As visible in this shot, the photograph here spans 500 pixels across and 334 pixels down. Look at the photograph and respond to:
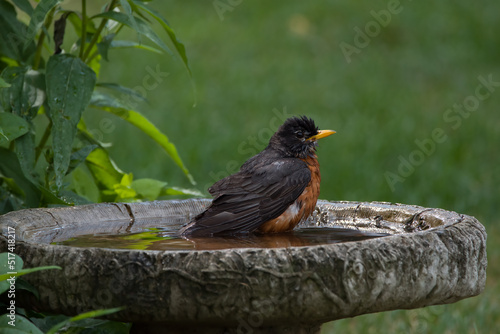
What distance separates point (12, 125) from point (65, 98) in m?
0.26

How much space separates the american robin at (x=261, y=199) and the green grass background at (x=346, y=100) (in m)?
1.94

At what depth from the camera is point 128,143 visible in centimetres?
893

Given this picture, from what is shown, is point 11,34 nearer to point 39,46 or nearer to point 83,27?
point 39,46

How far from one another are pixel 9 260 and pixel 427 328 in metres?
3.42

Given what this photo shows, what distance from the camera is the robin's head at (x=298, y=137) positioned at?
12.5ft

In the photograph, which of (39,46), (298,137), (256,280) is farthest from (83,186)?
(256,280)

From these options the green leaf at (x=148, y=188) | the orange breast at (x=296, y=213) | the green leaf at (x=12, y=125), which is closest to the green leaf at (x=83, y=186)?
the green leaf at (x=148, y=188)

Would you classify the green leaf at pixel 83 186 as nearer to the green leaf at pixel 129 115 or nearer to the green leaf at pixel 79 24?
the green leaf at pixel 129 115

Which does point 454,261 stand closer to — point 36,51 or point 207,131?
point 36,51

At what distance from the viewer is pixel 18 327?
2.32 meters

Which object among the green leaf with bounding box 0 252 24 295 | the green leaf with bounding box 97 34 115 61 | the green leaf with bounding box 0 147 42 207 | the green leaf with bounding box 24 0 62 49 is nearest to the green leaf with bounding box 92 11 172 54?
the green leaf with bounding box 97 34 115 61

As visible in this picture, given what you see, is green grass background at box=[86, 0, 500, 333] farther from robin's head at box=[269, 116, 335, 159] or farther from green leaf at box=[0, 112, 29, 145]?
green leaf at box=[0, 112, 29, 145]

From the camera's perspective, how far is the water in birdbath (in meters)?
2.91

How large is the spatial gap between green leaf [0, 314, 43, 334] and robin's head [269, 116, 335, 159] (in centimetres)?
186
